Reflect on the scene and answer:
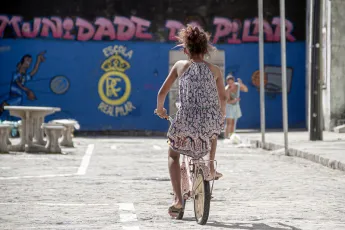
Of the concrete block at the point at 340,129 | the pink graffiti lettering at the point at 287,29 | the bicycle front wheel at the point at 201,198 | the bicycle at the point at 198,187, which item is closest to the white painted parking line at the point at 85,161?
the bicycle at the point at 198,187

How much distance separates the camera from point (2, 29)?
3406cm

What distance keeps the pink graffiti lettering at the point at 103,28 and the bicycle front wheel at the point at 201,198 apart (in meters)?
25.9

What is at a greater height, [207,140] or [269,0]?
[269,0]

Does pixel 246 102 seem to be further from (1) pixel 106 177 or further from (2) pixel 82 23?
(1) pixel 106 177

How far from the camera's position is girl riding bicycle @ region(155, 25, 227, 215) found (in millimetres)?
8852

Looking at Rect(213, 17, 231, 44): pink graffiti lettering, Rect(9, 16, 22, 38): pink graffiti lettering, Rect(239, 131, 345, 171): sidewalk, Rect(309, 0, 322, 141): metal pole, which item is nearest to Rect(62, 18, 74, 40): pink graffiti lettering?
Rect(9, 16, 22, 38): pink graffiti lettering

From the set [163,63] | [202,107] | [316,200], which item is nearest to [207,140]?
Answer: [202,107]

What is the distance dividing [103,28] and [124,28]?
75 centimetres

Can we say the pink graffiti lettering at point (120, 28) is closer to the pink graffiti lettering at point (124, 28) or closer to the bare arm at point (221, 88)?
the pink graffiti lettering at point (124, 28)

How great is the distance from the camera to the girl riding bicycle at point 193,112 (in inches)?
348

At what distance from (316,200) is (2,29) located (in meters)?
24.8

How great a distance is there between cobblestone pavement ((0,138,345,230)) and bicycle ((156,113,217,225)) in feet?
0.46

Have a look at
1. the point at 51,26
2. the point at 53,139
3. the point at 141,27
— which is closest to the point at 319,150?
the point at 53,139

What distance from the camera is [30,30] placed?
34.2 metres
